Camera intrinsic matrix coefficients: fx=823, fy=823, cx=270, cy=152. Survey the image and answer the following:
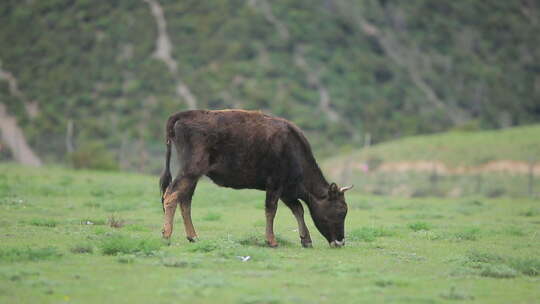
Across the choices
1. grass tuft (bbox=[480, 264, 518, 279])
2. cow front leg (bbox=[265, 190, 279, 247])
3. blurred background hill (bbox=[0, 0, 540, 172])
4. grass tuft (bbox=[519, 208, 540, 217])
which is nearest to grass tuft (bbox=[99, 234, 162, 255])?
cow front leg (bbox=[265, 190, 279, 247])

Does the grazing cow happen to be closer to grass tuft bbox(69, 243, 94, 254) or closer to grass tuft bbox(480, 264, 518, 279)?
grass tuft bbox(69, 243, 94, 254)

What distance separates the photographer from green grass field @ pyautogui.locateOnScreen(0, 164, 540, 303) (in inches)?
377

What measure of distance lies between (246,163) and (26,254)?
4.26m

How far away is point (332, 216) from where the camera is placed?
14.7 meters

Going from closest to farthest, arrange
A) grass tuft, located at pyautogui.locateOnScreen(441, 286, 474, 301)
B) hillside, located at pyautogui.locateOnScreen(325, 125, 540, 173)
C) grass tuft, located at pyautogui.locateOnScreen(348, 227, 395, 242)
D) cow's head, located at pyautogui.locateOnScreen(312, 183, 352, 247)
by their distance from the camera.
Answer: grass tuft, located at pyautogui.locateOnScreen(441, 286, 474, 301)
cow's head, located at pyautogui.locateOnScreen(312, 183, 352, 247)
grass tuft, located at pyautogui.locateOnScreen(348, 227, 395, 242)
hillside, located at pyautogui.locateOnScreen(325, 125, 540, 173)

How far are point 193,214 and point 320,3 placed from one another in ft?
206

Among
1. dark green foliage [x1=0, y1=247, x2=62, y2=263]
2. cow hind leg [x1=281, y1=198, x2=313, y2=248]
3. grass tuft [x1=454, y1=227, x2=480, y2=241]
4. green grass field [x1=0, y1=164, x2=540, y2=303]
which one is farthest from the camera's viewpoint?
grass tuft [x1=454, y1=227, x2=480, y2=241]

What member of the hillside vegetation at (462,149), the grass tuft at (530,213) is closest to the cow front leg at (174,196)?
the grass tuft at (530,213)

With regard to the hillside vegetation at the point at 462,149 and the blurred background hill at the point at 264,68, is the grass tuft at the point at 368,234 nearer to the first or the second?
the hillside vegetation at the point at 462,149

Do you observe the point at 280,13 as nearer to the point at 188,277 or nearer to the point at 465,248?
the point at 465,248

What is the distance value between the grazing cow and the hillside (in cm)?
3211

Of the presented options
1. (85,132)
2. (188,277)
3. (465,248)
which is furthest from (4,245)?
(85,132)

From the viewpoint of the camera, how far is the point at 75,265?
11008 millimetres

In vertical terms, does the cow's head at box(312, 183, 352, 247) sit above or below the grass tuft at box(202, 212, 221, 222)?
above
